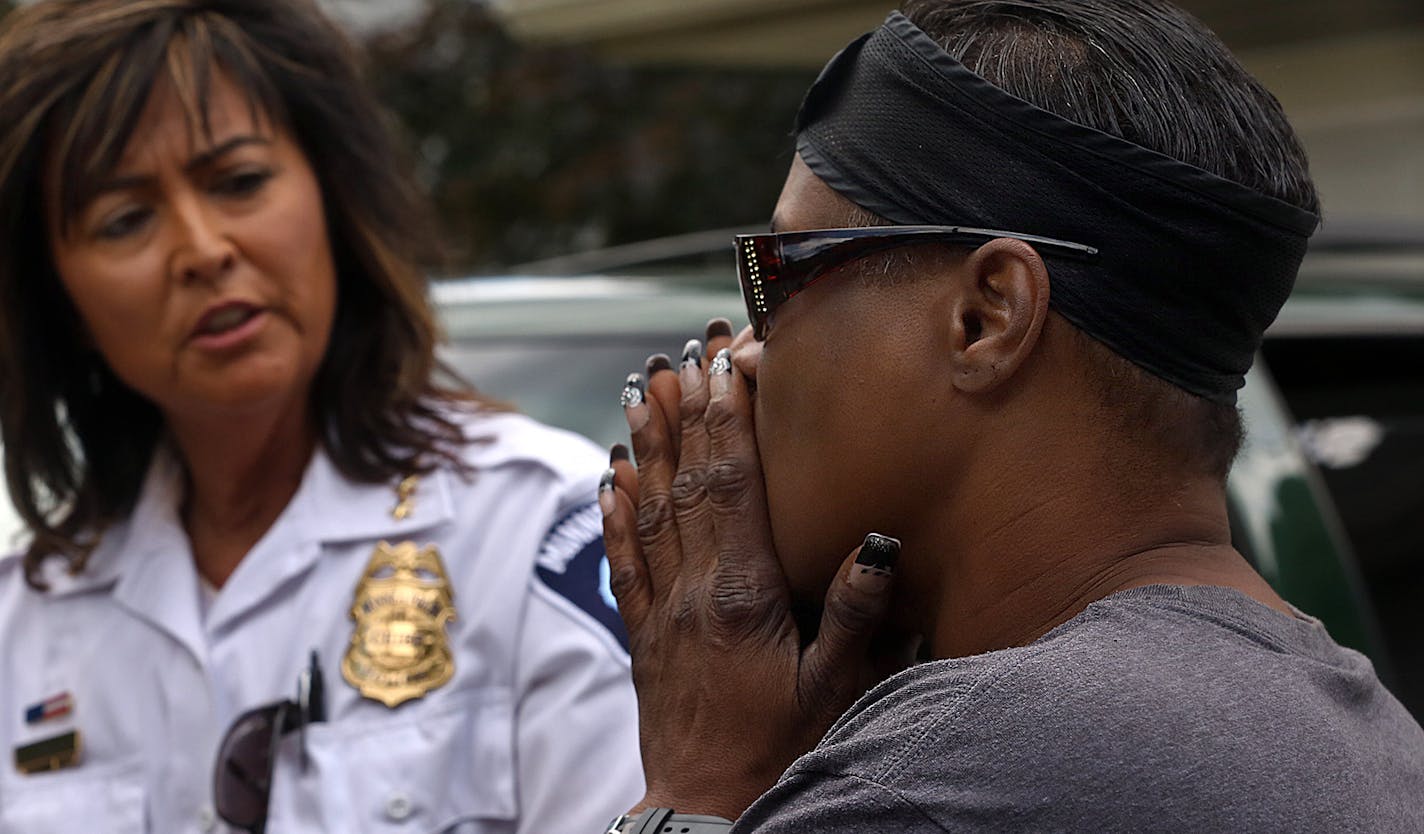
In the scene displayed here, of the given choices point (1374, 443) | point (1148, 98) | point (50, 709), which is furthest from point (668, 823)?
point (1374, 443)

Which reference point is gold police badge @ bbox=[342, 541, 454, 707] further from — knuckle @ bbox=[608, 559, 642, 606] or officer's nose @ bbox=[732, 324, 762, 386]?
officer's nose @ bbox=[732, 324, 762, 386]

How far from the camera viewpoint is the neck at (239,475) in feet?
9.07

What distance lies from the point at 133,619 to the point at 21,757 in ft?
0.85

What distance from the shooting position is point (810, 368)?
1650 mm

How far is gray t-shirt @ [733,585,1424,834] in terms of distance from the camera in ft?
4.32

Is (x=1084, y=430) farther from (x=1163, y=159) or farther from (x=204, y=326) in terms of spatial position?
(x=204, y=326)

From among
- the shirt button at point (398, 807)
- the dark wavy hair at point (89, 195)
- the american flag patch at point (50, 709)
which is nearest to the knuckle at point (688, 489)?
the shirt button at point (398, 807)

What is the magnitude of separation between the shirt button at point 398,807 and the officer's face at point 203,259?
675 millimetres

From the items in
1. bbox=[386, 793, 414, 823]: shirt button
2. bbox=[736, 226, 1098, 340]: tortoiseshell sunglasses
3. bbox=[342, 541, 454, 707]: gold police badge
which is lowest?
bbox=[386, 793, 414, 823]: shirt button

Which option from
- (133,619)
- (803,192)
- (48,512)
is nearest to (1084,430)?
(803,192)

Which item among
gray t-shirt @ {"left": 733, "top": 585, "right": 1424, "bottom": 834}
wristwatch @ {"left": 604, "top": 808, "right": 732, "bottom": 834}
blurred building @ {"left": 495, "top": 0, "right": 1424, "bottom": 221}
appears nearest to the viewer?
gray t-shirt @ {"left": 733, "top": 585, "right": 1424, "bottom": 834}

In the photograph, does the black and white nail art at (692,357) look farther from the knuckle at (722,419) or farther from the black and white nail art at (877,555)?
the black and white nail art at (877,555)

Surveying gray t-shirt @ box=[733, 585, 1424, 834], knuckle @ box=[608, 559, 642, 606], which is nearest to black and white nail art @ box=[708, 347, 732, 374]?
knuckle @ box=[608, 559, 642, 606]

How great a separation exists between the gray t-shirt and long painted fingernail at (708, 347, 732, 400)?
1.43 feet
